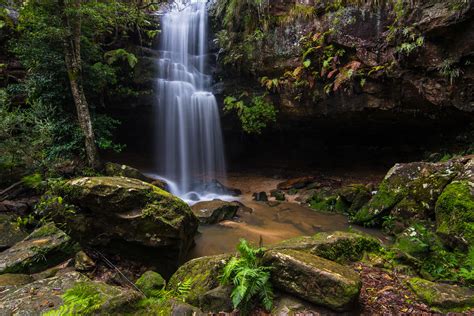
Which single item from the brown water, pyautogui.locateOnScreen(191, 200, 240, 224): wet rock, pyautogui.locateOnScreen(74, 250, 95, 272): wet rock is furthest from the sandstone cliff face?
pyautogui.locateOnScreen(74, 250, 95, 272): wet rock

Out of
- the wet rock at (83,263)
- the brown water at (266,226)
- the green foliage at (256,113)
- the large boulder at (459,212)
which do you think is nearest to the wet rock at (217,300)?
the brown water at (266,226)

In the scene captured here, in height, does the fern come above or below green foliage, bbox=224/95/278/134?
below

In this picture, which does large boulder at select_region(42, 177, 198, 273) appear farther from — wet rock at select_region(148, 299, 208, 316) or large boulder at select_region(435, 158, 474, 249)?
large boulder at select_region(435, 158, 474, 249)

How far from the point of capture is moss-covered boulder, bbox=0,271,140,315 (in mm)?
2350

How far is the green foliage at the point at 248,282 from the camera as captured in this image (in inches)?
104

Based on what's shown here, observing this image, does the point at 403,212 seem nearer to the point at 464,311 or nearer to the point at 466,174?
the point at 466,174

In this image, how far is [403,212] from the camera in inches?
233

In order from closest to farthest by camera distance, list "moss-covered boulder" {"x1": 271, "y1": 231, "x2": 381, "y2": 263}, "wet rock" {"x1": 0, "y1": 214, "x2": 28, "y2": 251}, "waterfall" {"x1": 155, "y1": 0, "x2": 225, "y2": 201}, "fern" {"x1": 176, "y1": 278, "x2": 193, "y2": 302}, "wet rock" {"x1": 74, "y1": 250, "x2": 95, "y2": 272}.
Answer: "fern" {"x1": 176, "y1": 278, "x2": 193, "y2": 302}
"moss-covered boulder" {"x1": 271, "y1": 231, "x2": 381, "y2": 263}
"wet rock" {"x1": 74, "y1": 250, "x2": 95, "y2": 272}
"wet rock" {"x1": 0, "y1": 214, "x2": 28, "y2": 251}
"waterfall" {"x1": 155, "y1": 0, "x2": 225, "y2": 201}

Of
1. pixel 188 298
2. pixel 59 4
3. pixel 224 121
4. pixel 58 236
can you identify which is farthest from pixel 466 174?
pixel 59 4

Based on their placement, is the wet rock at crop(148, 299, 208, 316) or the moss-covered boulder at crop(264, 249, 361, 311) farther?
the moss-covered boulder at crop(264, 249, 361, 311)

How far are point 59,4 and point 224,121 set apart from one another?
712 cm

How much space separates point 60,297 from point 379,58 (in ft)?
29.7

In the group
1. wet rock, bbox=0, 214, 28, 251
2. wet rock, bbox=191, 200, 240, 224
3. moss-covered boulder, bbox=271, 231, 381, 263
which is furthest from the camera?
wet rock, bbox=191, 200, 240, 224

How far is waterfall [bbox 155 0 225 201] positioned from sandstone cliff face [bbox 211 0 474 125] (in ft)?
6.66
